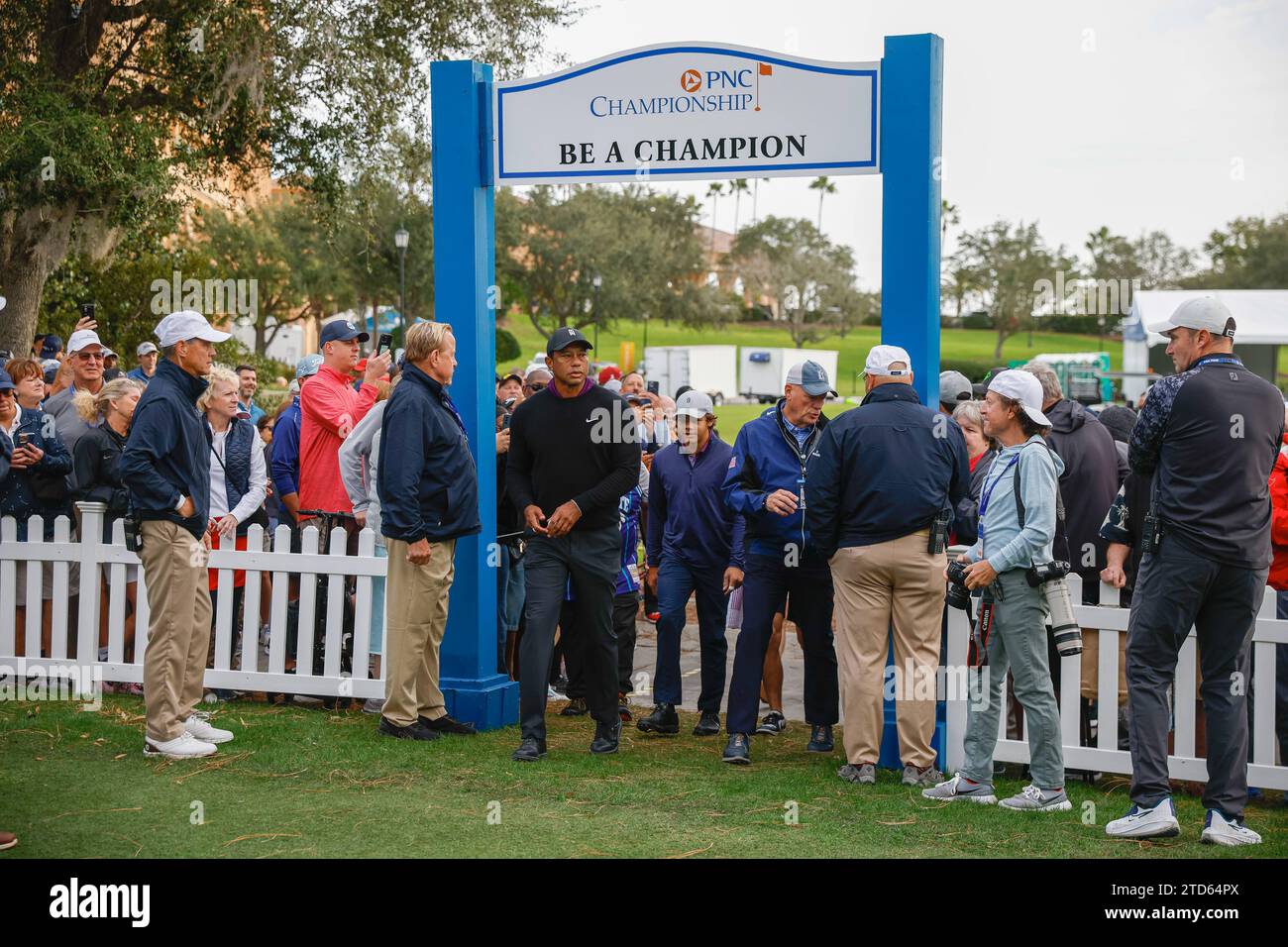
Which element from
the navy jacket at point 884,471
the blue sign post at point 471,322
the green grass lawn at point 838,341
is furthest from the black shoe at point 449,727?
the green grass lawn at point 838,341

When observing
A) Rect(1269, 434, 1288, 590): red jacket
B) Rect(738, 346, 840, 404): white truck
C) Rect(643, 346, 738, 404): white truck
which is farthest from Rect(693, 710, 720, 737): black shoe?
Rect(738, 346, 840, 404): white truck

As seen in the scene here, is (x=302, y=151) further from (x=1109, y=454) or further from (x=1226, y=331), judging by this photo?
(x=1226, y=331)

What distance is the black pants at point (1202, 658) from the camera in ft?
17.4

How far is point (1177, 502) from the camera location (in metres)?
5.35

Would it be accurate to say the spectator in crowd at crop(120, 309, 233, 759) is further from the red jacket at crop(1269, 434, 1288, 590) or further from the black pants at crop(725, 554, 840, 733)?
the red jacket at crop(1269, 434, 1288, 590)

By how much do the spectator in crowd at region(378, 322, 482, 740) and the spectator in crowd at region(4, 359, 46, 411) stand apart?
3043 mm

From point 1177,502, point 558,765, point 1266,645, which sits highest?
point 1177,502

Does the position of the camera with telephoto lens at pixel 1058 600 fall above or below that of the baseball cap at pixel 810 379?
below

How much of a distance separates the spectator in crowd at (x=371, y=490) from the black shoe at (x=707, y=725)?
1.89 m

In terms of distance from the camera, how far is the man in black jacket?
263 inches

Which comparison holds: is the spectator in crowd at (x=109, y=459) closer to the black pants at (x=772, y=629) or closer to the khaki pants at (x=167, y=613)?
the khaki pants at (x=167, y=613)

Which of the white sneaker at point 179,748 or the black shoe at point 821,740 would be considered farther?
the black shoe at point 821,740
